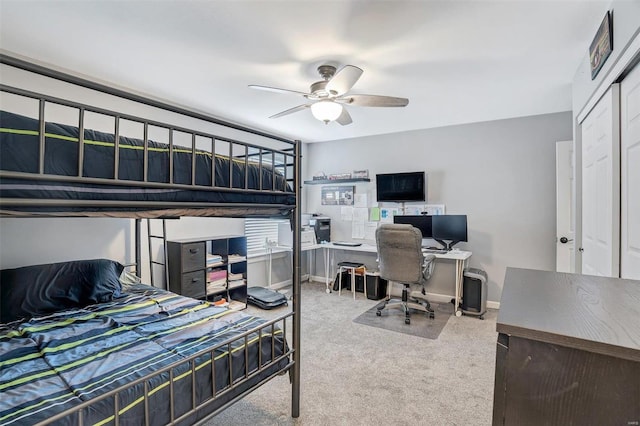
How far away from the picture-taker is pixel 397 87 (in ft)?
9.39

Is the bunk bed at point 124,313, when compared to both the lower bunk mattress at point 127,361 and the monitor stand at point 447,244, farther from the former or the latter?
the monitor stand at point 447,244

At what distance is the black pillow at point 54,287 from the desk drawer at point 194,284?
70 cm

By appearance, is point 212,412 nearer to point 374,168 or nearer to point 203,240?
point 203,240

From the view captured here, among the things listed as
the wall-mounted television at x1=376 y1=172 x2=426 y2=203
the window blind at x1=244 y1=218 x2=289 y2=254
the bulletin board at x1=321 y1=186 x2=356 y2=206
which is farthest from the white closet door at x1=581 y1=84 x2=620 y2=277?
the window blind at x1=244 y1=218 x2=289 y2=254

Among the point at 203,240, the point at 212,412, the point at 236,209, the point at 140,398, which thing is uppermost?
the point at 236,209

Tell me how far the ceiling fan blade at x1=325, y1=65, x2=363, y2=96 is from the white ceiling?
0.64ft

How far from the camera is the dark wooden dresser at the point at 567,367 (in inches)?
20.1

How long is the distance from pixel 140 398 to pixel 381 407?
1.39 m

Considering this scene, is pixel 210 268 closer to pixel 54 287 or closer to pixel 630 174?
pixel 54 287

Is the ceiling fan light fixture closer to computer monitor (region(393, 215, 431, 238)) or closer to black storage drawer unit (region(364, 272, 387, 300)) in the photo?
computer monitor (region(393, 215, 431, 238))

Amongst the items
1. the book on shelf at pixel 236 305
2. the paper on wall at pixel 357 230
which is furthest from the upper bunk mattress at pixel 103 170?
the paper on wall at pixel 357 230

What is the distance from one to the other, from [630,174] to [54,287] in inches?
140

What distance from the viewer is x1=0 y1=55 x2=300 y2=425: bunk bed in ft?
2.93


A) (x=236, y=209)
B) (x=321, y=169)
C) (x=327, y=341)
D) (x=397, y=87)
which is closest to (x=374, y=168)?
(x=321, y=169)
